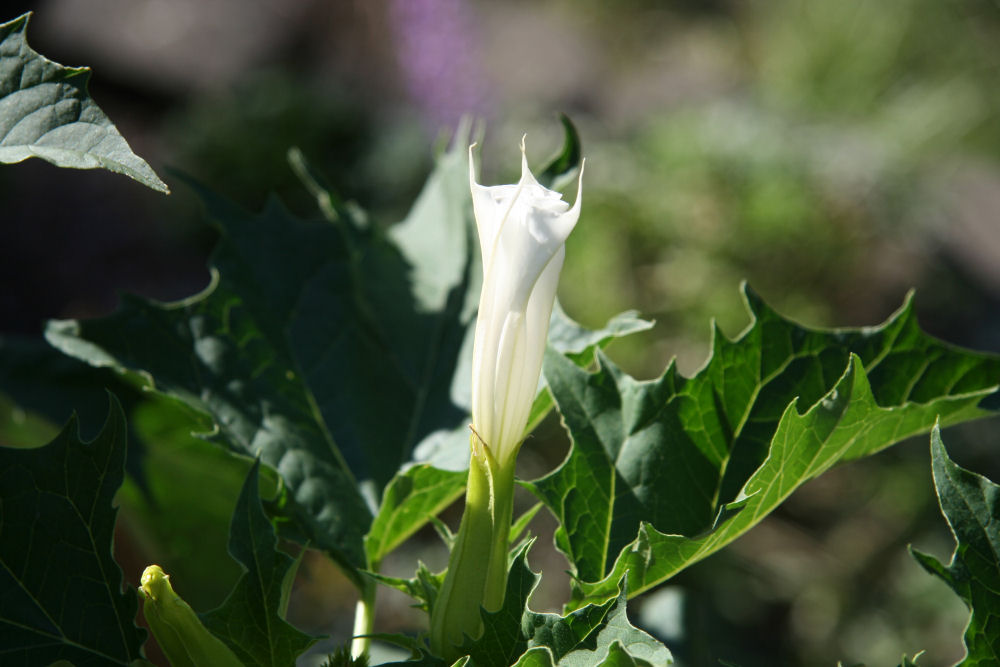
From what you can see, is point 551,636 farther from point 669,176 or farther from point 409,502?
point 669,176

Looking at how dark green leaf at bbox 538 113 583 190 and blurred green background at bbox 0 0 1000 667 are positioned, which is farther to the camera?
blurred green background at bbox 0 0 1000 667

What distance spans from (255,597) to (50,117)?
0.92 feet

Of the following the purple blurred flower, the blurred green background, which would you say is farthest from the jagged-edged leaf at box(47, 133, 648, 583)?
the purple blurred flower

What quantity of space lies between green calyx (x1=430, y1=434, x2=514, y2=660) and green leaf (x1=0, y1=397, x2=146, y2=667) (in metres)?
0.18

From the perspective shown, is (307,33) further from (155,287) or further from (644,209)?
(644,209)

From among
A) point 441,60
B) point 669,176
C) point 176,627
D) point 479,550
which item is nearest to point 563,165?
point 479,550

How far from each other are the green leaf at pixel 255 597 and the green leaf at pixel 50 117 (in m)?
0.19

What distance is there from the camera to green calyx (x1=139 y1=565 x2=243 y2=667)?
1.66ft

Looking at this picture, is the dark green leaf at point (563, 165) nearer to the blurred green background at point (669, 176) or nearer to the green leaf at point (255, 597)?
the green leaf at point (255, 597)

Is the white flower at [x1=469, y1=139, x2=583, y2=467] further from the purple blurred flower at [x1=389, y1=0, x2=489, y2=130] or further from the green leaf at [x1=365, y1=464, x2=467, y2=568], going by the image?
the purple blurred flower at [x1=389, y1=0, x2=489, y2=130]

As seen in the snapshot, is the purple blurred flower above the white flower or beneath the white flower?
beneath

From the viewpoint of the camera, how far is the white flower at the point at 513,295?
50 cm

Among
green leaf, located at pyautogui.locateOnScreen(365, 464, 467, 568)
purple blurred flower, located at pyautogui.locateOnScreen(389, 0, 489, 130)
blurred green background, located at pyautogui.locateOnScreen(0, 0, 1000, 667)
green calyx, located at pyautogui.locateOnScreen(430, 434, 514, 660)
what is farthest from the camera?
purple blurred flower, located at pyautogui.locateOnScreen(389, 0, 489, 130)

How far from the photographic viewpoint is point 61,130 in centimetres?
45
